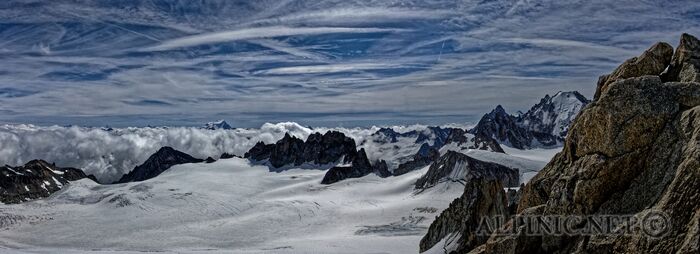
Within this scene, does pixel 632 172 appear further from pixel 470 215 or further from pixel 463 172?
pixel 463 172

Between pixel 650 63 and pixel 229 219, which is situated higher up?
pixel 650 63

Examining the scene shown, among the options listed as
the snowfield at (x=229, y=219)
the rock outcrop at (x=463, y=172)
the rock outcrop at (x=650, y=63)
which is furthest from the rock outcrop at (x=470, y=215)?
the rock outcrop at (x=463, y=172)

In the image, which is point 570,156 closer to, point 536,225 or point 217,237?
point 536,225

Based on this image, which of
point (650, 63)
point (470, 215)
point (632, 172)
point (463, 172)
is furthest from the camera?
point (463, 172)

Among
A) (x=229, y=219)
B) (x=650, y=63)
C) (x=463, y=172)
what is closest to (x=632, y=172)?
(x=650, y=63)

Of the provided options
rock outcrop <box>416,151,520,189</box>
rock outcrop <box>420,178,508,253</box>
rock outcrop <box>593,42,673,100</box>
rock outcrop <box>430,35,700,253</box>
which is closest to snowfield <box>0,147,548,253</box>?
rock outcrop <box>416,151,520,189</box>

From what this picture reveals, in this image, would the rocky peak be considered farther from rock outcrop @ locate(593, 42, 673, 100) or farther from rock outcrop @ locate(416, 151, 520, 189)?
rock outcrop @ locate(416, 151, 520, 189)

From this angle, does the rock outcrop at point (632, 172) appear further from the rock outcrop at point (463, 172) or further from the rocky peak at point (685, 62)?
the rock outcrop at point (463, 172)
